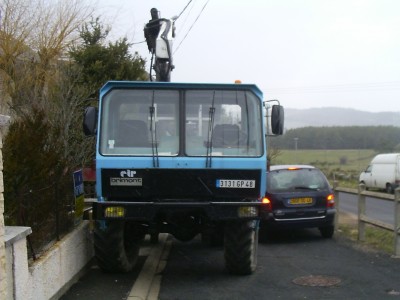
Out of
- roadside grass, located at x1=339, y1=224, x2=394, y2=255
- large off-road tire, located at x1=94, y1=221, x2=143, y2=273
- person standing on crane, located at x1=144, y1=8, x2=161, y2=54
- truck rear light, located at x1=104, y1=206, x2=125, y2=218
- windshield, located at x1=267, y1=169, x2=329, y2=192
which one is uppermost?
person standing on crane, located at x1=144, y1=8, x2=161, y2=54

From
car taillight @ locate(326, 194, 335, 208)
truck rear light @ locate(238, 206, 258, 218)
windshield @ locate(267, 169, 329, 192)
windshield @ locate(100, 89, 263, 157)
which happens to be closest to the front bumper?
truck rear light @ locate(238, 206, 258, 218)

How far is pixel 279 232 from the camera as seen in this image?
11992 millimetres

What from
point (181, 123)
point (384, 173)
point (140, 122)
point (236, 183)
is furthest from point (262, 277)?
point (384, 173)

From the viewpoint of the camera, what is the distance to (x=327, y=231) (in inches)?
432

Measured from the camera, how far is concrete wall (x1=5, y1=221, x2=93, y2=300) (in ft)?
16.3

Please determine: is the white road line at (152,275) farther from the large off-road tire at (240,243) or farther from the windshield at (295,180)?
the windshield at (295,180)

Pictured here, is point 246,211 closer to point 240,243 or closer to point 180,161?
point 240,243

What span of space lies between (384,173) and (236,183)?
24417 mm

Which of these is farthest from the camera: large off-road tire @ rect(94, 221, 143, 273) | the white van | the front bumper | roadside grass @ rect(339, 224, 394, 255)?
the white van

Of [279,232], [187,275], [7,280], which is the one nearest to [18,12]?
[279,232]

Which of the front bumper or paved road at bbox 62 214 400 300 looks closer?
paved road at bbox 62 214 400 300

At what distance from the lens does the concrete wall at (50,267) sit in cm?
495

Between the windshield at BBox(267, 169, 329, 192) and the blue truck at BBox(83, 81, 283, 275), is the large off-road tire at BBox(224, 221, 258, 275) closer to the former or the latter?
the blue truck at BBox(83, 81, 283, 275)

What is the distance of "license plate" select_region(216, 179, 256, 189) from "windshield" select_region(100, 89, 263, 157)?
1.26 feet
